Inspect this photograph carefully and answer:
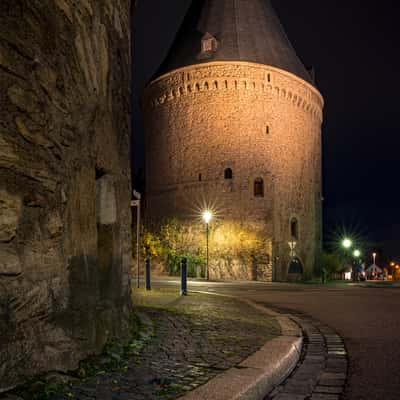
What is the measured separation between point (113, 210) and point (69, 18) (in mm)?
2131

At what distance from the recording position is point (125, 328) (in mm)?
5336

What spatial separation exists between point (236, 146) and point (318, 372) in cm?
2486

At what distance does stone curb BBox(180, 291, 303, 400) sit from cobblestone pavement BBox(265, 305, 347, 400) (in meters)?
0.08

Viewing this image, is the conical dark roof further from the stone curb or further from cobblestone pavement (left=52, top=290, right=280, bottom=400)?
the stone curb

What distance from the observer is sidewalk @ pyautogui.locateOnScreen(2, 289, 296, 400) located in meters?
3.63

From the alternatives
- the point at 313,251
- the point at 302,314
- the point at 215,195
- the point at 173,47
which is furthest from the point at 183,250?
the point at 302,314

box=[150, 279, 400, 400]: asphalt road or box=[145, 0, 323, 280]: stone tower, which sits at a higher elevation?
box=[145, 0, 323, 280]: stone tower

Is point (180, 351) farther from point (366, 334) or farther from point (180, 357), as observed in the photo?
point (366, 334)

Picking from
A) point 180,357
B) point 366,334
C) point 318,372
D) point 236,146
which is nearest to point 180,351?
point 180,357

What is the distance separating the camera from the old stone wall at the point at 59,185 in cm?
348

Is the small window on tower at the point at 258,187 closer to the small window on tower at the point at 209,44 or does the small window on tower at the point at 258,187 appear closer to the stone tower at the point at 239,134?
the stone tower at the point at 239,134

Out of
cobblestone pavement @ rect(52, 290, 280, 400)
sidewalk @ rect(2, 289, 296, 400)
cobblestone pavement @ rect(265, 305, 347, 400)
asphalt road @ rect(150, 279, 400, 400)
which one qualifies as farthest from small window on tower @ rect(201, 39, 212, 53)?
cobblestone pavement @ rect(265, 305, 347, 400)

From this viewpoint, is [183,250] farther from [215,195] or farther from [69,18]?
[69,18]

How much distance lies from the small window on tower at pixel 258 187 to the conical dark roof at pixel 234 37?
302 inches
